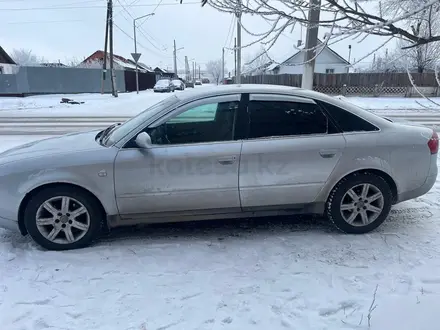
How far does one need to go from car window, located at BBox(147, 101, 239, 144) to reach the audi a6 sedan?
11 millimetres

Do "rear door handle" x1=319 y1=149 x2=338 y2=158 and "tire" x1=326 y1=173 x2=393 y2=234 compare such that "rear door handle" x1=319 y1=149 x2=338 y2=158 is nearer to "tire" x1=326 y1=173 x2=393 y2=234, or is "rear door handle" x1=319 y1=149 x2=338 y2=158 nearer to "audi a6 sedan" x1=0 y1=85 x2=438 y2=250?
"audi a6 sedan" x1=0 y1=85 x2=438 y2=250

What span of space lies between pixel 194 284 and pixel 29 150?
2274 millimetres

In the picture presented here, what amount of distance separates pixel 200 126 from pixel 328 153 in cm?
135

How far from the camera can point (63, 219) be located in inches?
141

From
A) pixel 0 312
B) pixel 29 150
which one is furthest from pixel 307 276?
pixel 29 150

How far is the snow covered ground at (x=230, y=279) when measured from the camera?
8.67ft

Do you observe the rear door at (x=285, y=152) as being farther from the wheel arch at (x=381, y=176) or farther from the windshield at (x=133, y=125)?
the windshield at (x=133, y=125)

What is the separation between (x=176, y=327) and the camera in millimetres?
2557

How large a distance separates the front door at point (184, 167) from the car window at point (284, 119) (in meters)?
0.23

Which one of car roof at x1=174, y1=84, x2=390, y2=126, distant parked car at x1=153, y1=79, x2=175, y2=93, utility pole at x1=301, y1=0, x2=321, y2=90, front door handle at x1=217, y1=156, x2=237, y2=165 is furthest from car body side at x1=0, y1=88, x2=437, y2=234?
distant parked car at x1=153, y1=79, x2=175, y2=93

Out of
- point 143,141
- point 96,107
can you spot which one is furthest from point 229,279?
point 96,107

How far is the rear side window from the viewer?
12.7 feet

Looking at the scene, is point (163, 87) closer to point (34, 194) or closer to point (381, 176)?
point (34, 194)

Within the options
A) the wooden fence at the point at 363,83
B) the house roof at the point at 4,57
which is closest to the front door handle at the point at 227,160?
the wooden fence at the point at 363,83
